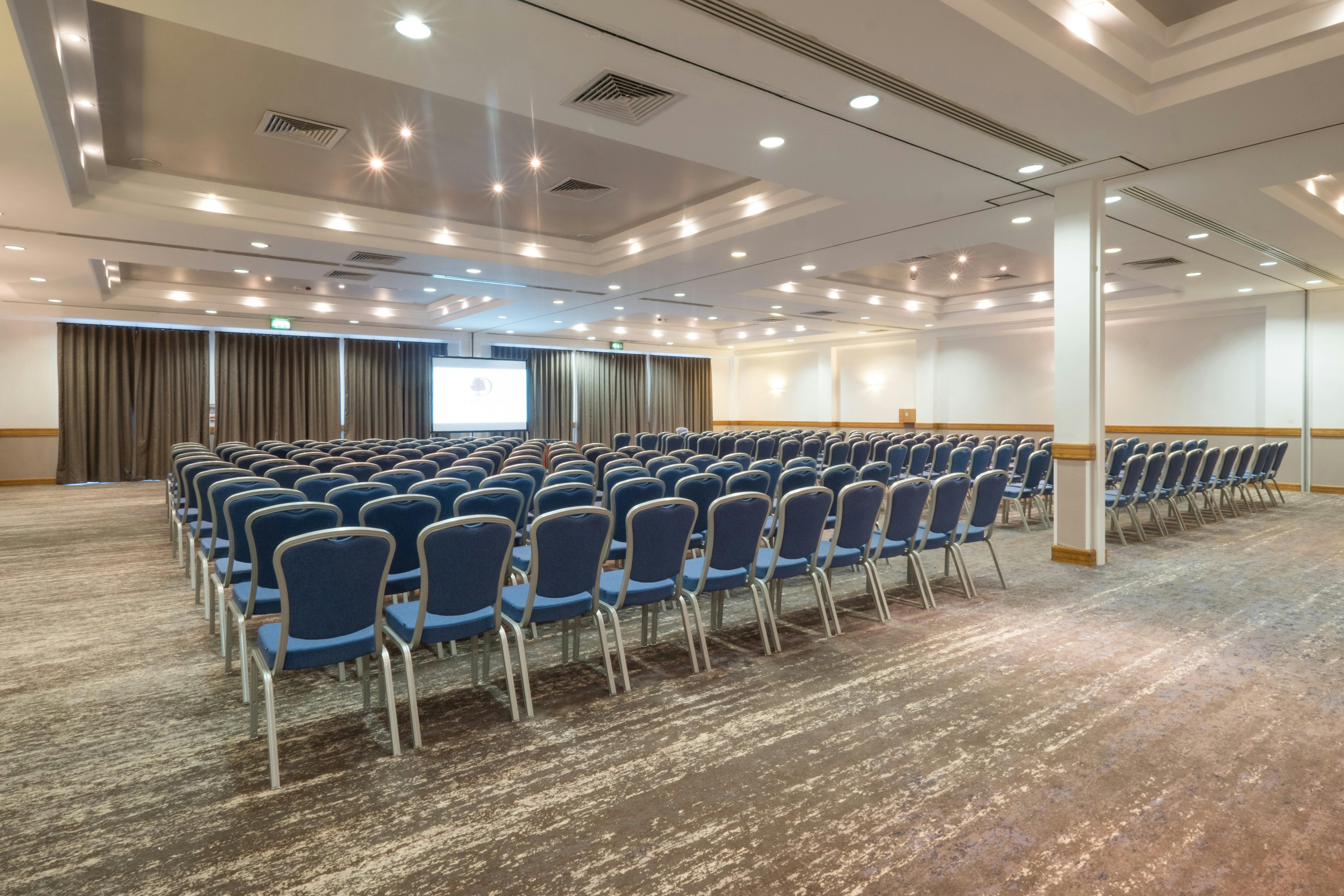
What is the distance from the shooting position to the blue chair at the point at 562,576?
322 centimetres

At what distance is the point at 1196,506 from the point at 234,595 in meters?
11.2

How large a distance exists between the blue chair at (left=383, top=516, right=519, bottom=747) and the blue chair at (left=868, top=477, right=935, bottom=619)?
257 cm

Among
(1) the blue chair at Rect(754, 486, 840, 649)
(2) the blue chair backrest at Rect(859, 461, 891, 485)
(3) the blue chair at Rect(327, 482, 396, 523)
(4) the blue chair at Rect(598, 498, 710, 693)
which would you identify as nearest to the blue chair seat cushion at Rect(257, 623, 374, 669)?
(4) the blue chair at Rect(598, 498, 710, 693)

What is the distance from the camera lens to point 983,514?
18.1 feet

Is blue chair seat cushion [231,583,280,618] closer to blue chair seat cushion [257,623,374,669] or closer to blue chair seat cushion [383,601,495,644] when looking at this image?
blue chair seat cushion [257,623,374,669]

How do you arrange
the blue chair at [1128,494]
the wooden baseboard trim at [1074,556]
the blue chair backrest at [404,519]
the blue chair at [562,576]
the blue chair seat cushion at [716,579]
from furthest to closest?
the blue chair at [1128,494] < the wooden baseboard trim at [1074,556] < the blue chair seat cushion at [716,579] < the blue chair backrest at [404,519] < the blue chair at [562,576]

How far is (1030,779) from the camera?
2611 mm

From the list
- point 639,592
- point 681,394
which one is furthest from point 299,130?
point 681,394

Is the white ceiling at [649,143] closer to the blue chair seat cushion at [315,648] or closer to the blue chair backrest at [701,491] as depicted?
the blue chair backrest at [701,491]

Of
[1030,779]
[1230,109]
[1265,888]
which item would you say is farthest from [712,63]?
[1265,888]

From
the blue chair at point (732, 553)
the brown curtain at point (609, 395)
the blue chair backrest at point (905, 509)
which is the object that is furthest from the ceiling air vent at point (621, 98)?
the brown curtain at point (609, 395)

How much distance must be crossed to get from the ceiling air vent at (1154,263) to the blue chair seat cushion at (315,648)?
35.5 feet

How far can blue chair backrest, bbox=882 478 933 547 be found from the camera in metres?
4.79

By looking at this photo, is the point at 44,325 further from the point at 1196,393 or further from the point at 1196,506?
the point at 1196,393
